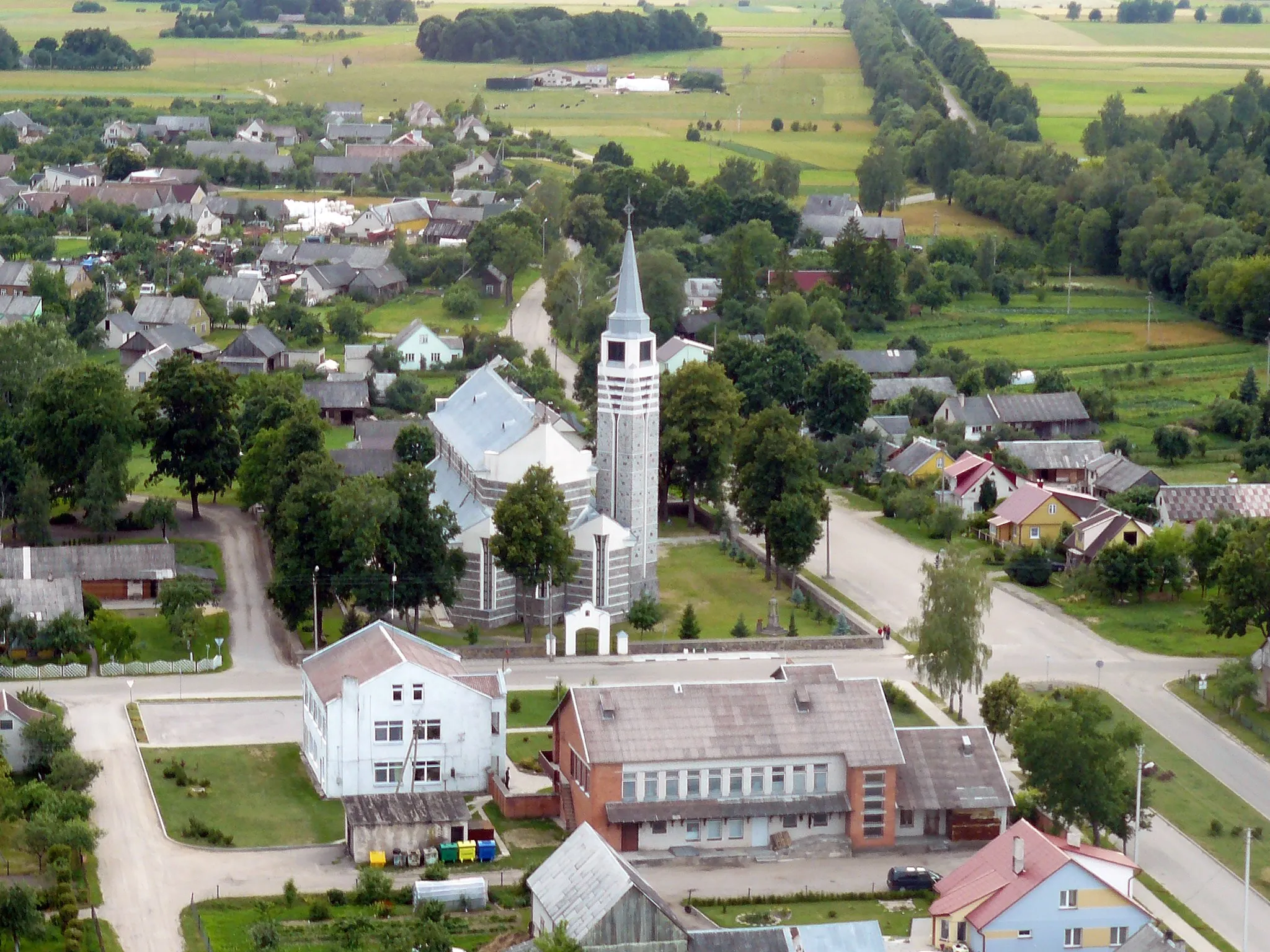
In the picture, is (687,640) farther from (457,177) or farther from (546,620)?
(457,177)

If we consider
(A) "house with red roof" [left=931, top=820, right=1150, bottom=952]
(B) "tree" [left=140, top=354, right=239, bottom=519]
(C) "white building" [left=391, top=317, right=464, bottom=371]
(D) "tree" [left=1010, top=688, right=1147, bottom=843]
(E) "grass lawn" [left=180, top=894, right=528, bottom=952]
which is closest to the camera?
(E) "grass lawn" [left=180, top=894, right=528, bottom=952]

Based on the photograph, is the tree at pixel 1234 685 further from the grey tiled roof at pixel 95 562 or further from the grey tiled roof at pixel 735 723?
the grey tiled roof at pixel 95 562

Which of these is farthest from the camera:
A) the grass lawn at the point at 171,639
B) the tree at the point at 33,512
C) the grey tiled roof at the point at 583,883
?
the tree at the point at 33,512

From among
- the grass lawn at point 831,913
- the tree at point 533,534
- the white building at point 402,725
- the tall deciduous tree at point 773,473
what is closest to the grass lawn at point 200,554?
the tree at point 533,534

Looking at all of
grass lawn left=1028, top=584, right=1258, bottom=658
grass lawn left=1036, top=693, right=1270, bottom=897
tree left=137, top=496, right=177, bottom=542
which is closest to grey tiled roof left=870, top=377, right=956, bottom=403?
grass lawn left=1028, top=584, right=1258, bottom=658

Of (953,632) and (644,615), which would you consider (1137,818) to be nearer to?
(953,632)

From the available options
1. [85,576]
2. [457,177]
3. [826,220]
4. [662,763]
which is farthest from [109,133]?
[662,763]

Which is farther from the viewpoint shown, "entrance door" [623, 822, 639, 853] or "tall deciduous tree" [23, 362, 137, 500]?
"tall deciduous tree" [23, 362, 137, 500]

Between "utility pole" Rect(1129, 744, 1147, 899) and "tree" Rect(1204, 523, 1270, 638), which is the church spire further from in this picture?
"utility pole" Rect(1129, 744, 1147, 899)
